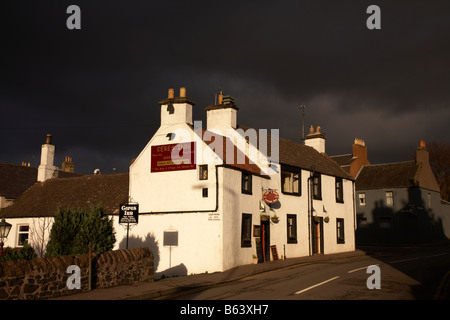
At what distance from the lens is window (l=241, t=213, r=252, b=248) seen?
2442cm

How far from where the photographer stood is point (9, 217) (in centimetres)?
3062

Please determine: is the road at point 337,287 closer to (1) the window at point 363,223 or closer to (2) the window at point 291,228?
(2) the window at point 291,228

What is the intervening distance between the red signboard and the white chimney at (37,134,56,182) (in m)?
12.6

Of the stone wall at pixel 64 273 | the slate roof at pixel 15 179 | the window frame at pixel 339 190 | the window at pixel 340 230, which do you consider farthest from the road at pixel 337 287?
the slate roof at pixel 15 179

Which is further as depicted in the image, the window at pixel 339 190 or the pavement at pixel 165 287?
the window at pixel 339 190

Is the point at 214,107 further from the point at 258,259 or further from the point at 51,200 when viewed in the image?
the point at 51,200

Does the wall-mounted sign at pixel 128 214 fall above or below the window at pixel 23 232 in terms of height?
above

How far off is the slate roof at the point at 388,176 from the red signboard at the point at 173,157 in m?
32.8

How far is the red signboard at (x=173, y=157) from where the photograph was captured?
24.5 metres

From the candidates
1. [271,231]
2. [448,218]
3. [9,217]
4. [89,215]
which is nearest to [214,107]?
[271,231]

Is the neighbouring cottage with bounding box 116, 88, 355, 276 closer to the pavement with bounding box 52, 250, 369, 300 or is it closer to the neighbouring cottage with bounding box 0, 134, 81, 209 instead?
the pavement with bounding box 52, 250, 369, 300

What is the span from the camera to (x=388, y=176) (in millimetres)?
51469

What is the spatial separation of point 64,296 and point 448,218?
54396 mm

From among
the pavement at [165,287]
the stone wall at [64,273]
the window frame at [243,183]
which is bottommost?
the pavement at [165,287]
